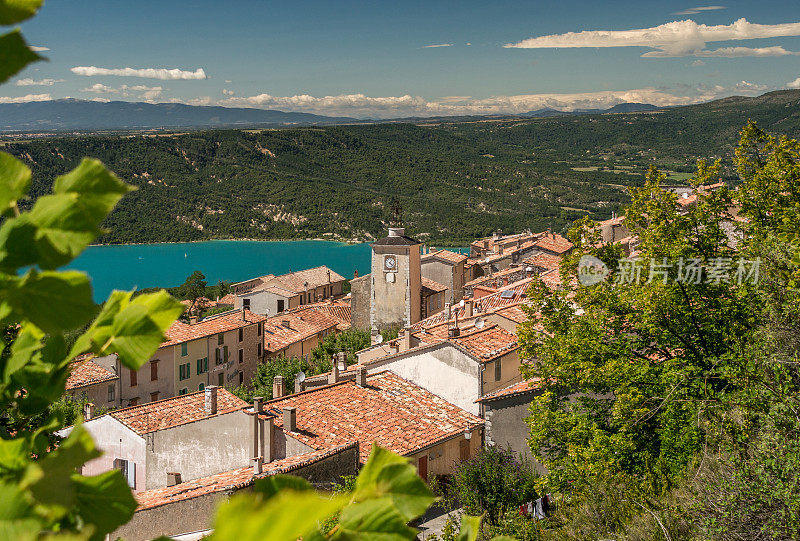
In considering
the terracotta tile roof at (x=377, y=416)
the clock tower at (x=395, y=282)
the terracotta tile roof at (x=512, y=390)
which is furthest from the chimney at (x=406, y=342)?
the clock tower at (x=395, y=282)

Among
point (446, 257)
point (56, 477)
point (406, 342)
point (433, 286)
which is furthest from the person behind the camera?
point (446, 257)

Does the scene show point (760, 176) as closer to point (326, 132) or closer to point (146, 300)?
point (146, 300)

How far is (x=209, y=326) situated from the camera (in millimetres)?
32469

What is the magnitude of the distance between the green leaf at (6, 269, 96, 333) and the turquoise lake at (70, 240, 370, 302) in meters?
81.1

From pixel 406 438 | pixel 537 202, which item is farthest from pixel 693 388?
pixel 537 202

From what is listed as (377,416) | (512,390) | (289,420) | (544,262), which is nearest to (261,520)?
(289,420)

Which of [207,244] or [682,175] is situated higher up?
[682,175]

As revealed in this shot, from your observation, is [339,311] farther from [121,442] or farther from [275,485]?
[275,485]

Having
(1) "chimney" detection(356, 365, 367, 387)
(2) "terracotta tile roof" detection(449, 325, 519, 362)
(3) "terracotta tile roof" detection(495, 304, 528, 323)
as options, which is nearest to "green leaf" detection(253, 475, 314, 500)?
(2) "terracotta tile roof" detection(449, 325, 519, 362)

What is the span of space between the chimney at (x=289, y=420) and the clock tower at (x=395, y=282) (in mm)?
20155

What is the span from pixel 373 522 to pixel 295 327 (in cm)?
3906

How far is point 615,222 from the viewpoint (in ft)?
162

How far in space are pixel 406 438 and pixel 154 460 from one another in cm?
579

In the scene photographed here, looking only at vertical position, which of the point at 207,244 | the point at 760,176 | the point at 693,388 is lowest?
the point at 207,244
